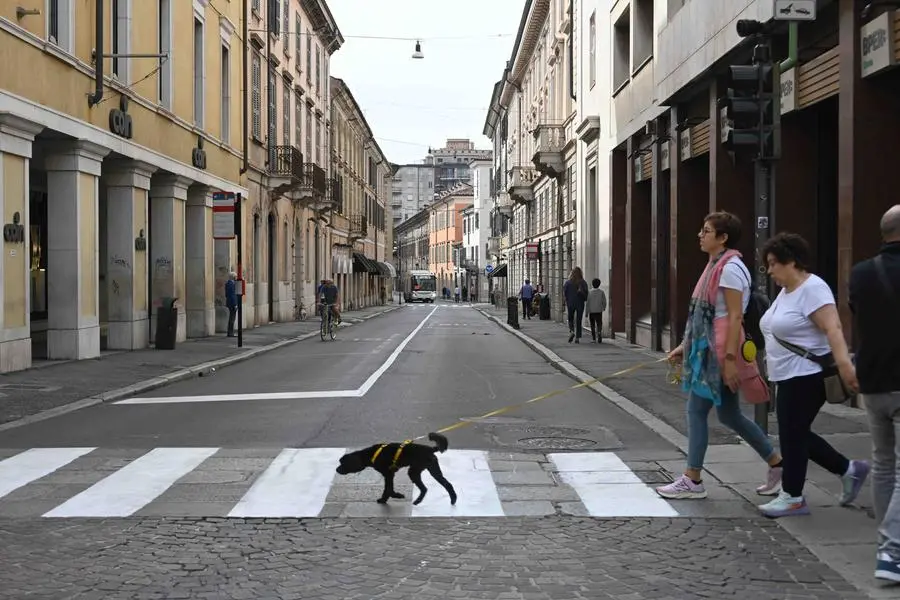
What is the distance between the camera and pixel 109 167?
20859mm

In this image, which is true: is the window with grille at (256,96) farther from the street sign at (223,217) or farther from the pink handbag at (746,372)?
the pink handbag at (746,372)

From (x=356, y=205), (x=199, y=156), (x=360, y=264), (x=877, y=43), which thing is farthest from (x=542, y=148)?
(x=356, y=205)

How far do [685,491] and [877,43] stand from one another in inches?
239

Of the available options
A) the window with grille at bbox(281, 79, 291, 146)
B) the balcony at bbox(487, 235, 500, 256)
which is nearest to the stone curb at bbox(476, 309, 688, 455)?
the window with grille at bbox(281, 79, 291, 146)

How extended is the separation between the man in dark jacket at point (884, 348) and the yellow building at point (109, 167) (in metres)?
13.3

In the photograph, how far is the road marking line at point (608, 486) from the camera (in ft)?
21.4

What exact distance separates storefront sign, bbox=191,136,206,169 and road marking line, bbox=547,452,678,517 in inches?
755

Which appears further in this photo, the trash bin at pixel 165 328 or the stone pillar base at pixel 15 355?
the trash bin at pixel 165 328

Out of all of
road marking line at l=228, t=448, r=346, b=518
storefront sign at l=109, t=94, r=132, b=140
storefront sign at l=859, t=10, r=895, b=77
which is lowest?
road marking line at l=228, t=448, r=346, b=518

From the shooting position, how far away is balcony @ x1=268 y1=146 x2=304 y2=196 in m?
35.2

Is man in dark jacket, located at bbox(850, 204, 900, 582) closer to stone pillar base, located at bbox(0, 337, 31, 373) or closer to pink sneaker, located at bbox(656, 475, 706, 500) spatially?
pink sneaker, located at bbox(656, 475, 706, 500)

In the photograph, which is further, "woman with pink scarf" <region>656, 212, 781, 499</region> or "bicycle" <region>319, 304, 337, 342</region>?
"bicycle" <region>319, 304, 337, 342</region>

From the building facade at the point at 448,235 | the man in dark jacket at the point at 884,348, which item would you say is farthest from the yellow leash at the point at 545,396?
the building facade at the point at 448,235

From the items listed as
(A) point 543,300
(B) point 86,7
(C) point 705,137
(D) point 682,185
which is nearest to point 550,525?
(C) point 705,137
